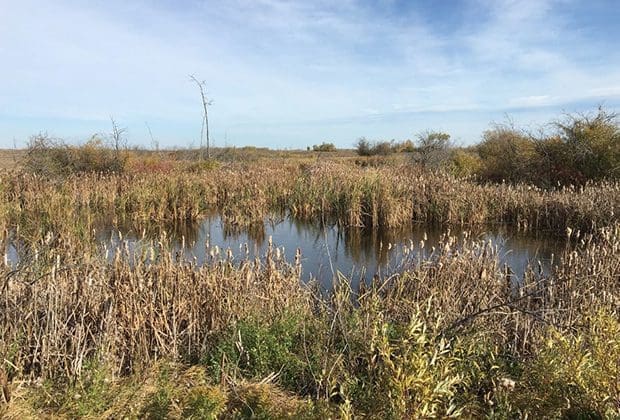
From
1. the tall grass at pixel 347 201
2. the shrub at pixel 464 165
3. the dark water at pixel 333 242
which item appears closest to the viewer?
the dark water at pixel 333 242

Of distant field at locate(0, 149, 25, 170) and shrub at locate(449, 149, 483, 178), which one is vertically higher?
distant field at locate(0, 149, 25, 170)

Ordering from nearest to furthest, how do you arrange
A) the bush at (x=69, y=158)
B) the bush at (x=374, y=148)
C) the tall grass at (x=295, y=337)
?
the tall grass at (x=295, y=337), the bush at (x=69, y=158), the bush at (x=374, y=148)

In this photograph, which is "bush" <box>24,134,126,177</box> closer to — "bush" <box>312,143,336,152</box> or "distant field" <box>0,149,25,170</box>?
"distant field" <box>0,149,25,170</box>

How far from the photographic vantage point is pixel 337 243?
1039 centimetres

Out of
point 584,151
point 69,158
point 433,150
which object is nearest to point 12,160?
point 69,158

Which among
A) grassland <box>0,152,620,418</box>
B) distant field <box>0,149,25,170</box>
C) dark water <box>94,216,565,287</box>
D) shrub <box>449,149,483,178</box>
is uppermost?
distant field <box>0,149,25,170</box>

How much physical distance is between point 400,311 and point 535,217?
8.68 m

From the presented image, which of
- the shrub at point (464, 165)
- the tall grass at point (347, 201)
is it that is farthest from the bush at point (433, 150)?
the tall grass at point (347, 201)

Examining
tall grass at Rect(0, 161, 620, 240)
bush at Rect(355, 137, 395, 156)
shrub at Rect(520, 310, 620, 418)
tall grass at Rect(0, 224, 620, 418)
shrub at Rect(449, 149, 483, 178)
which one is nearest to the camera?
shrub at Rect(520, 310, 620, 418)

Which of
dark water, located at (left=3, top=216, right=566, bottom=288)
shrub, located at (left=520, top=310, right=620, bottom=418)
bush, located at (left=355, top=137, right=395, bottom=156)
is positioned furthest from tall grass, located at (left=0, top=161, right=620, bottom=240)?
bush, located at (left=355, top=137, right=395, bottom=156)

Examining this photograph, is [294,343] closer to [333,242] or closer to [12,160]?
[333,242]

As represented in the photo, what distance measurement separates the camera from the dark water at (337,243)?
8438 mm

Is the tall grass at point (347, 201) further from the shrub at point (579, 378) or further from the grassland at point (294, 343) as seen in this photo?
the shrub at point (579, 378)

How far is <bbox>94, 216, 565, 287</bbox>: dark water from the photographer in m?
8.44
